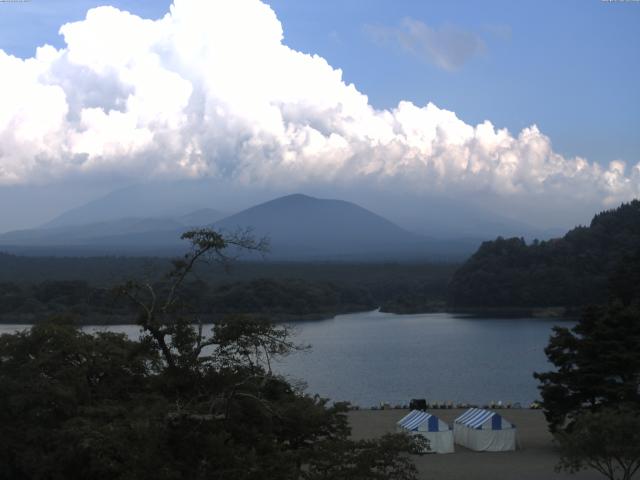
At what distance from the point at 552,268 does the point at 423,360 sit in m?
30.1

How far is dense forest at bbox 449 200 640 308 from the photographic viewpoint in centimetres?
6047

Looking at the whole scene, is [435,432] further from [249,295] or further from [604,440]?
[249,295]

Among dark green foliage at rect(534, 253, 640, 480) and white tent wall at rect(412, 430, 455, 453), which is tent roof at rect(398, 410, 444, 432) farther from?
dark green foliage at rect(534, 253, 640, 480)

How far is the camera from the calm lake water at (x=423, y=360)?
27047 millimetres

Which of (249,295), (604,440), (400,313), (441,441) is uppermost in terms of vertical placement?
(249,295)

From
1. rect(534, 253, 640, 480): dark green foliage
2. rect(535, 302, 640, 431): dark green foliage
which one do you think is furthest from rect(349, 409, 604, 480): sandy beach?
rect(535, 302, 640, 431): dark green foliage

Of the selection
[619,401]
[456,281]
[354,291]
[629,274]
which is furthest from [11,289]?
[619,401]

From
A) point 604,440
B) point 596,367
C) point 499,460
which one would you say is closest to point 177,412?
point 604,440

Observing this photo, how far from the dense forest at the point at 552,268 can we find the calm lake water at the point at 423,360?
5189 millimetres

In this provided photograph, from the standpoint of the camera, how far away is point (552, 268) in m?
62.9

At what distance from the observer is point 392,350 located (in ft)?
129

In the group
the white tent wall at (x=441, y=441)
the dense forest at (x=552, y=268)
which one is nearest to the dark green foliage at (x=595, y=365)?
the white tent wall at (x=441, y=441)

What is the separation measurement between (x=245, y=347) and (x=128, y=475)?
185 cm

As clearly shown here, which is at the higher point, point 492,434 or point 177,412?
point 177,412
